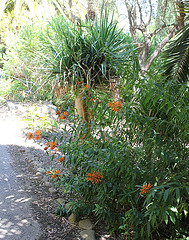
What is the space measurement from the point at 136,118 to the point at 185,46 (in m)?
2.30

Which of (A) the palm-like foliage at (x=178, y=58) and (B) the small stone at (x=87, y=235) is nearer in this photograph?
(B) the small stone at (x=87, y=235)

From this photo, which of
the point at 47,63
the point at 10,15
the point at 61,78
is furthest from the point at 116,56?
the point at 10,15

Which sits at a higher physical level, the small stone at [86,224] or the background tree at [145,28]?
the background tree at [145,28]

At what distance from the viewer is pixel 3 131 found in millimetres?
5777

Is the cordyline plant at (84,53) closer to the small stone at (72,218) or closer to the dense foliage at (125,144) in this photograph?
the dense foliage at (125,144)

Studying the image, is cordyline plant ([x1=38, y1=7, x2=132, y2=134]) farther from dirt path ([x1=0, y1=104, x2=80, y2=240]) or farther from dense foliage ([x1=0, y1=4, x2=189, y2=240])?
dirt path ([x1=0, y1=104, x2=80, y2=240])

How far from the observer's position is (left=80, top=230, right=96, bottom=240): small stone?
216cm

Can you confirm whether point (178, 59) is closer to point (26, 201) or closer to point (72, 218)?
point (72, 218)

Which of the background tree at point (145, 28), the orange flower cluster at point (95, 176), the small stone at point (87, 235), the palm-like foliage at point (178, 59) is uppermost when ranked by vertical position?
the background tree at point (145, 28)

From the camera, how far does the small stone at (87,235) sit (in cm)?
216

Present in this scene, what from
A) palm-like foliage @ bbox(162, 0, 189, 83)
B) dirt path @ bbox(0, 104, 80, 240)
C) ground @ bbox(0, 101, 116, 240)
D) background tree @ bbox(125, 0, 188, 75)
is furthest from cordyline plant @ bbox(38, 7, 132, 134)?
background tree @ bbox(125, 0, 188, 75)

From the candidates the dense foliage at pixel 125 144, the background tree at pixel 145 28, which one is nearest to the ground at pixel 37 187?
the dense foliage at pixel 125 144

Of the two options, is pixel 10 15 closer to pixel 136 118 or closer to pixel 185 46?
pixel 185 46

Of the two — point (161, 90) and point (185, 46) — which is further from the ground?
point (185, 46)
